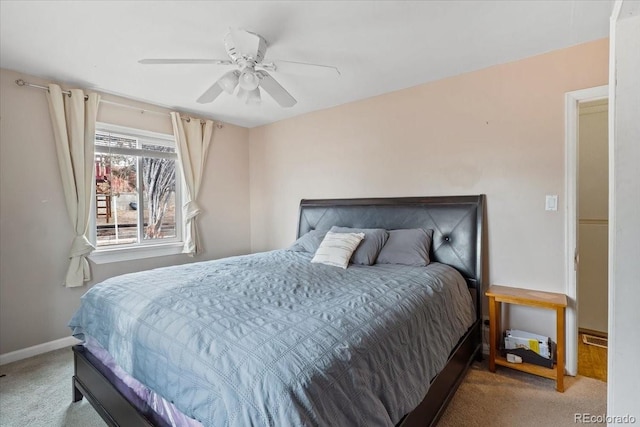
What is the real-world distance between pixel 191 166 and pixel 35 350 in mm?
2288

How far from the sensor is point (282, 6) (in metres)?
1.77

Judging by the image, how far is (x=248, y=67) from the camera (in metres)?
2.02

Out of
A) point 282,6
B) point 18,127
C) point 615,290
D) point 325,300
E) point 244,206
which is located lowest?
point 325,300

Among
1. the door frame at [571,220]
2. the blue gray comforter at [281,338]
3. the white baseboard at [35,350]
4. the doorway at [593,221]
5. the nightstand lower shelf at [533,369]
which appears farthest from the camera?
the doorway at [593,221]

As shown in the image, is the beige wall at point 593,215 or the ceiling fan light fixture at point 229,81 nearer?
the ceiling fan light fixture at point 229,81

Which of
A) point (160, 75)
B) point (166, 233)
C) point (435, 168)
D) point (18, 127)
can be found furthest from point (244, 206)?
point (435, 168)

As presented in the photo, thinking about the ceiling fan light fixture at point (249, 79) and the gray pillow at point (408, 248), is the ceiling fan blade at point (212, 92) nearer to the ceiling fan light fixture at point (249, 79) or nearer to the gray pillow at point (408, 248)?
the ceiling fan light fixture at point (249, 79)

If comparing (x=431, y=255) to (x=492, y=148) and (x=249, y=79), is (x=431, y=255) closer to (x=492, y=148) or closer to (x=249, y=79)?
(x=492, y=148)

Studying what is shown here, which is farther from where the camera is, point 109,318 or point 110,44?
point 110,44

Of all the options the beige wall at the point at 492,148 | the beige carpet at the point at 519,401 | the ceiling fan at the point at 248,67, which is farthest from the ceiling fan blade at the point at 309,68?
the beige carpet at the point at 519,401

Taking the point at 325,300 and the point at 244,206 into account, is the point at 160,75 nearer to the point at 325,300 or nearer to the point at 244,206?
the point at 244,206

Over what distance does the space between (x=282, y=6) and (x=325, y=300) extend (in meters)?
1.71

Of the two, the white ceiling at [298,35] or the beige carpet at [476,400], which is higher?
the white ceiling at [298,35]

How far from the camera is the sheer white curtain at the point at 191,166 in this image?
12.0 feet
